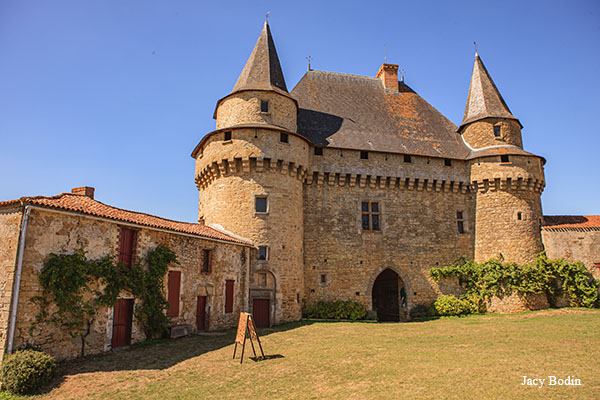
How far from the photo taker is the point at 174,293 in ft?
45.0

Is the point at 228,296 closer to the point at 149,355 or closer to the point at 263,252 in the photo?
the point at 263,252

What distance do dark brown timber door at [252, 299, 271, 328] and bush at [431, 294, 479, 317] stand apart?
8.56 m

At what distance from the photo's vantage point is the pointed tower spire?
64.8 ft

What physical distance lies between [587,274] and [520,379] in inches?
608

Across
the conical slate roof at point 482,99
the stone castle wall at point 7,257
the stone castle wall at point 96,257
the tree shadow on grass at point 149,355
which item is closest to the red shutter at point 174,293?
the stone castle wall at point 96,257

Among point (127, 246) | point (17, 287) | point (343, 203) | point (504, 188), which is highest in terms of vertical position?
point (504, 188)

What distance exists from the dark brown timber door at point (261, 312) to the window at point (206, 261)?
3.02 metres

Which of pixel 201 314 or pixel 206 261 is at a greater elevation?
pixel 206 261

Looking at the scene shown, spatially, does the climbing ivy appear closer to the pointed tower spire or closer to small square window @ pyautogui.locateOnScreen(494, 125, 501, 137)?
small square window @ pyautogui.locateOnScreen(494, 125, 501, 137)

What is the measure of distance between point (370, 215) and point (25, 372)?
16.2 metres

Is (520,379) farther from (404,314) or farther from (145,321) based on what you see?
(404,314)

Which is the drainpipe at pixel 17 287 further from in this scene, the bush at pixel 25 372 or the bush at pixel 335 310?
the bush at pixel 335 310

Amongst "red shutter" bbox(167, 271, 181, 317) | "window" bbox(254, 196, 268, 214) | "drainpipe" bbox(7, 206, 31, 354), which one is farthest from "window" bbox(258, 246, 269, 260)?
"drainpipe" bbox(7, 206, 31, 354)

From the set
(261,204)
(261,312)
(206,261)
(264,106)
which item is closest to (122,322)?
(206,261)
